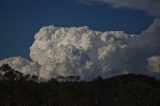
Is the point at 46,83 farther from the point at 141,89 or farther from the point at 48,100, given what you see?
the point at 141,89

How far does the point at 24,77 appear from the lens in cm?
13525

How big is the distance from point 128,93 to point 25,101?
3354cm

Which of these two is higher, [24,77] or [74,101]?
[24,77]

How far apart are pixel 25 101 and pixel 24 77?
1218cm

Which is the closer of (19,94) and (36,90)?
(19,94)

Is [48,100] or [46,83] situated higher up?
Answer: [46,83]

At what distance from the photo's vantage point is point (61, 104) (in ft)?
446

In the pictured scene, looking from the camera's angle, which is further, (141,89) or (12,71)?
(141,89)

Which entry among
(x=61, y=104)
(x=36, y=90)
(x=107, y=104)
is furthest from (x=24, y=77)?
(x=107, y=104)

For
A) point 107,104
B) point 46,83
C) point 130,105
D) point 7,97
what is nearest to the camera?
point 7,97

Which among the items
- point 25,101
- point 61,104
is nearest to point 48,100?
point 61,104

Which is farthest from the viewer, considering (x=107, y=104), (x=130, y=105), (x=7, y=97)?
(x=107, y=104)

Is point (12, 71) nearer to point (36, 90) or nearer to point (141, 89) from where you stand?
point (36, 90)

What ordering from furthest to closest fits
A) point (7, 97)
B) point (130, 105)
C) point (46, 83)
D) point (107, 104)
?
1. point (46, 83)
2. point (107, 104)
3. point (130, 105)
4. point (7, 97)
